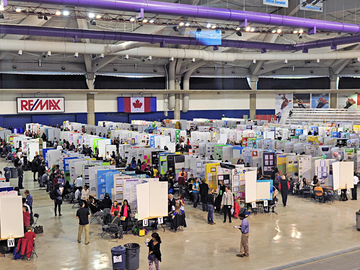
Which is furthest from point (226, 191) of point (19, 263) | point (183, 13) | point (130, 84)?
point (130, 84)

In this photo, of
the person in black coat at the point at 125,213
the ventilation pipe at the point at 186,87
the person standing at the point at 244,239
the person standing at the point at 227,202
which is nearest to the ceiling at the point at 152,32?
the ventilation pipe at the point at 186,87

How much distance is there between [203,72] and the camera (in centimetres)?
4759

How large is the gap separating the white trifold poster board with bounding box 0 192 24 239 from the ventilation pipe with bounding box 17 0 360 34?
824 cm

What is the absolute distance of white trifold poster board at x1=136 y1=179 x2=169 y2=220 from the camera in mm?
11363

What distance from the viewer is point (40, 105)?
40031 millimetres

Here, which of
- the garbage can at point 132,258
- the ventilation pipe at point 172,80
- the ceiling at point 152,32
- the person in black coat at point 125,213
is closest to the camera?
the garbage can at point 132,258

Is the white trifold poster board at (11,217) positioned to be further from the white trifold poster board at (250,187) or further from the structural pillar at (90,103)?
the structural pillar at (90,103)

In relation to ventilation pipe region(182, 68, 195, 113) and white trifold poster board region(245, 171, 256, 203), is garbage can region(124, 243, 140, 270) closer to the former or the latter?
white trifold poster board region(245, 171, 256, 203)

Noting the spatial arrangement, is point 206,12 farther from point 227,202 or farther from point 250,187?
point 227,202

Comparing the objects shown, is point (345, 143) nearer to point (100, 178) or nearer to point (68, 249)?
point (100, 178)

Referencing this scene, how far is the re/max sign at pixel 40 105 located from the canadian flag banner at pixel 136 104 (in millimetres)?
6665

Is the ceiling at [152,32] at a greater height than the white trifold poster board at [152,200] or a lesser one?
greater

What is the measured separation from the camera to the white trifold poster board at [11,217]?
32.5 ft

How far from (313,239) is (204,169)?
593 centimetres
